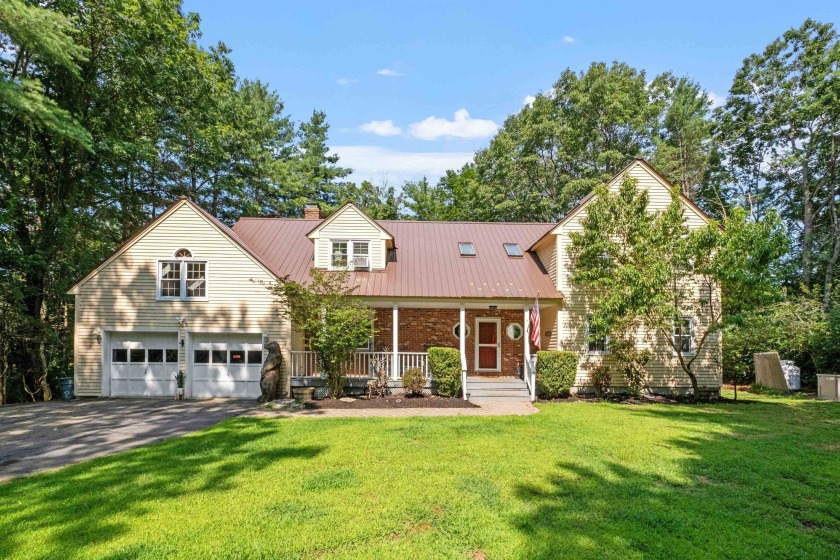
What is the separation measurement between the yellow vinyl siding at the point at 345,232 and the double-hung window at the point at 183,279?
396 cm

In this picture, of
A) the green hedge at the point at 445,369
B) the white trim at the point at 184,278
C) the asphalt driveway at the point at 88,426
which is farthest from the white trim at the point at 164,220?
the green hedge at the point at 445,369

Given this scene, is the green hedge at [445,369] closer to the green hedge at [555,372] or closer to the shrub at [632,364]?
the green hedge at [555,372]

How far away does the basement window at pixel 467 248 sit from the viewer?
1744 centimetres

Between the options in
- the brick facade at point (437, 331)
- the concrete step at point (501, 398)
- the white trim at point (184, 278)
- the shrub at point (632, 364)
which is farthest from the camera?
the brick facade at point (437, 331)

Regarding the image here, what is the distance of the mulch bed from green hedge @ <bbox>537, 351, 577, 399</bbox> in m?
2.73

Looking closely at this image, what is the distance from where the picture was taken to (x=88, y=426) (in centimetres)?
999

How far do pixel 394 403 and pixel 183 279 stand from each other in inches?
331

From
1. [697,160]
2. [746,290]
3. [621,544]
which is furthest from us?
[697,160]

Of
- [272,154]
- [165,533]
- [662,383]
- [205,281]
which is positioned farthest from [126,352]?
[272,154]

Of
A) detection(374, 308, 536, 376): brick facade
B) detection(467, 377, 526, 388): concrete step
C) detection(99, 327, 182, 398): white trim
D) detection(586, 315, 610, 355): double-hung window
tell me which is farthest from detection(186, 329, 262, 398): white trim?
detection(586, 315, 610, 355): double-hung window

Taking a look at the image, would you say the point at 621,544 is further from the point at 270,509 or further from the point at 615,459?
the point at 270,509

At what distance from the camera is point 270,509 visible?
5012mm

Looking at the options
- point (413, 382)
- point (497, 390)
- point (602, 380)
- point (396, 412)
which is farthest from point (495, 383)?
point (396, 412)

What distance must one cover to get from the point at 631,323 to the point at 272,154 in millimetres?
28768
